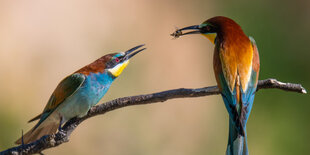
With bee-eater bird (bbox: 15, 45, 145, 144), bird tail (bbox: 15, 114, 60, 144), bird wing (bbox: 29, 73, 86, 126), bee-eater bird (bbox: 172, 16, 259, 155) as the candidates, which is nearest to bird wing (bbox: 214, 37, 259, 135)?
bee-eater bird (bbox: 172, 16, 259, 155)

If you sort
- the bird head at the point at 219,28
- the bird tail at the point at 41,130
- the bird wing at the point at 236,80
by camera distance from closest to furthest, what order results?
the bird wing at the point at 236,80 < the bird head at the point at 219,28 < the bird tail at the point at 41,130

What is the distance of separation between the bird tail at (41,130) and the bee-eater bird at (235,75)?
840 mm

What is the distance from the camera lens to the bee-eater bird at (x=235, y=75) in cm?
150

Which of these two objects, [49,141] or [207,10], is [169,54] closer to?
[207,10]

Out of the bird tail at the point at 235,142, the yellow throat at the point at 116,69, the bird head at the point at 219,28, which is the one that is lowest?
the bird tail at the point at 235,142

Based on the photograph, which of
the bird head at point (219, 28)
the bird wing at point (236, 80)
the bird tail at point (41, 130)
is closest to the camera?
the bird wing at point (236, 80)

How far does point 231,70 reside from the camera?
1.52 meters

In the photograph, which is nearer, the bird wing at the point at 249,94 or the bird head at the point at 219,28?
the bird wing at the point at 249,94

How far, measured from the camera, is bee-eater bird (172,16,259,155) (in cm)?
150

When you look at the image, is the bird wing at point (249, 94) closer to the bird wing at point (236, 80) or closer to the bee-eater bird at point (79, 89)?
the bird wing at point (236, 80)

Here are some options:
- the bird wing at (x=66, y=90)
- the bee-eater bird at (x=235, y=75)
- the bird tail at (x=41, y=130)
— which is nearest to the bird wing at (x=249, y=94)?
the bee-eater bird at (x=235, y=75)

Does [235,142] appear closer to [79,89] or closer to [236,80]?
[236,80]

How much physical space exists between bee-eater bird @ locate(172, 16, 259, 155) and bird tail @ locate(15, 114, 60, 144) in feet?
2.75

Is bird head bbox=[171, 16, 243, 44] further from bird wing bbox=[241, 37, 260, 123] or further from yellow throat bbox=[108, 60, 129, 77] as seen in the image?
yellow throat bbox=[108, 60, 129, 77]
